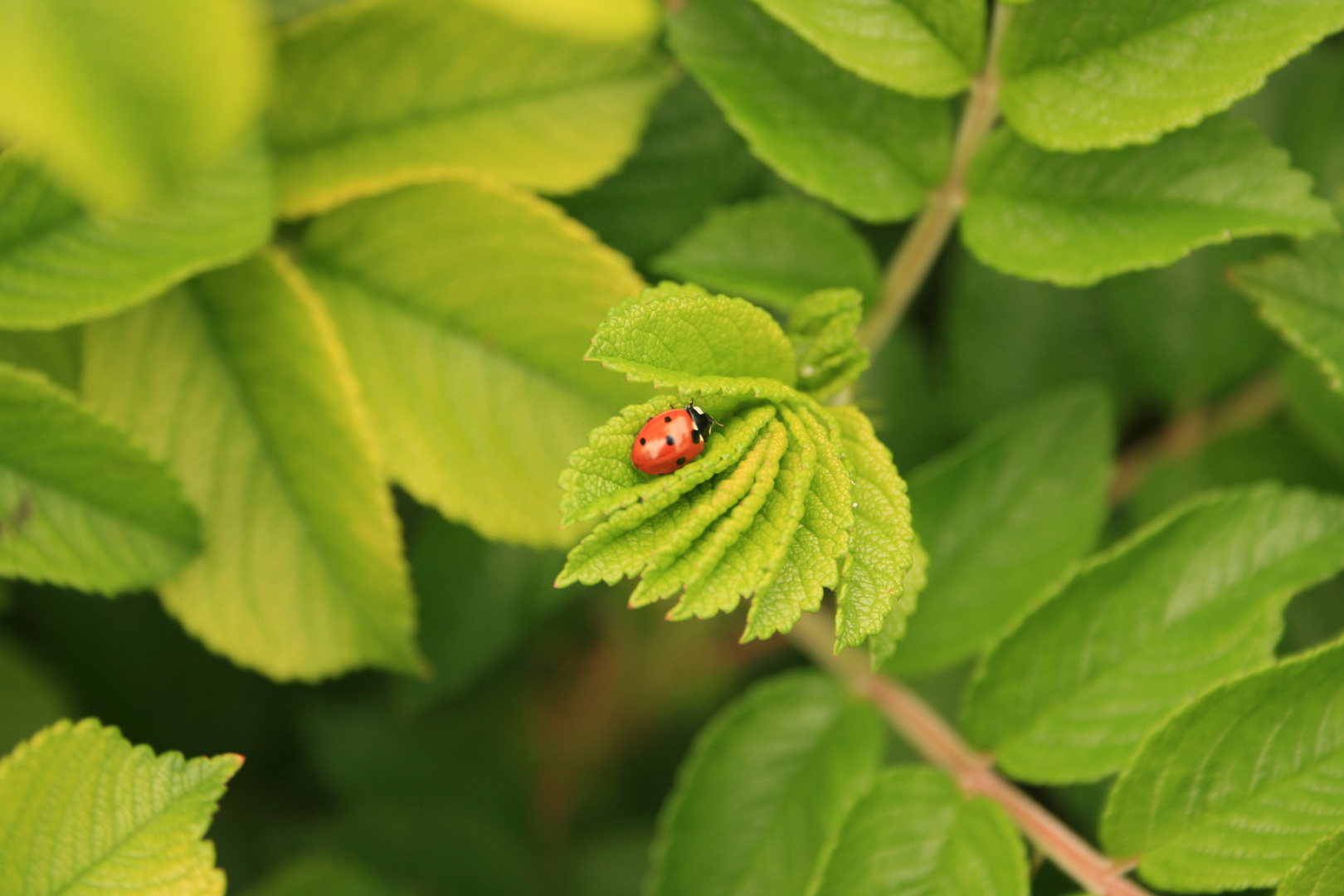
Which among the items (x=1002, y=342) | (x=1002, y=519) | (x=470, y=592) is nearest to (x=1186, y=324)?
(x=1002, y=342)

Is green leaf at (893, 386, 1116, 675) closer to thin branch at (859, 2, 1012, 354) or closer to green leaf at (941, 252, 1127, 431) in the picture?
thin branch at (859, 2, 1012, 354)

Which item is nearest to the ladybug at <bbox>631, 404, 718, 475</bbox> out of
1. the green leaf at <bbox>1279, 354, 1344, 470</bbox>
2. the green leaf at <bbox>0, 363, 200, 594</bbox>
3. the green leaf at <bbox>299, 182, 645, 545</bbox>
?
the green leaf at <bbox>299, 182, 645, 545</bbox>

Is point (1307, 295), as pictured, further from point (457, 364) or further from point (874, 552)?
point (457, 364)

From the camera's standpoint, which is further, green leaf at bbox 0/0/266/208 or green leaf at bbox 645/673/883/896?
green leaf at bbox 645/673/883/896

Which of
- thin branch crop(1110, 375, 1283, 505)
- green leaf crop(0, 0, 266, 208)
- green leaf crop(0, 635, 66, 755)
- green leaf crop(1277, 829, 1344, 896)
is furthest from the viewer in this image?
thin branch crop(1110, 375, 1283, 505)

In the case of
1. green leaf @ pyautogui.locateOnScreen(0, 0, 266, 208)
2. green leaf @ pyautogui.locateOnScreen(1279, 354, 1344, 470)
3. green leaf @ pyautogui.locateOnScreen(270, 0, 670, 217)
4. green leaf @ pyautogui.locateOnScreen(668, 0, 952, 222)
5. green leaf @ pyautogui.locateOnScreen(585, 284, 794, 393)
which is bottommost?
green leaf @ pyautogui.locateOnScreen(0, 0, 266, 208)

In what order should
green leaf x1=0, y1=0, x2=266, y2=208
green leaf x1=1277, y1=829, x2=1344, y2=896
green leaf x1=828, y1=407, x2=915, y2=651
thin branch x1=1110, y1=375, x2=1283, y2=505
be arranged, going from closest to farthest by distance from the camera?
green leaf x1=0, y1=0, x2=266, y2=208
green leaf x1=828, y1=407, x2=915, y2=651
green leaf x1=1277, y1=829, x2=1344, y2=896
thin branch x1=1110, y1=375, x2=1283, y2=505

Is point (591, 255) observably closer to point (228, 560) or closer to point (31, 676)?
point (228, 560)
